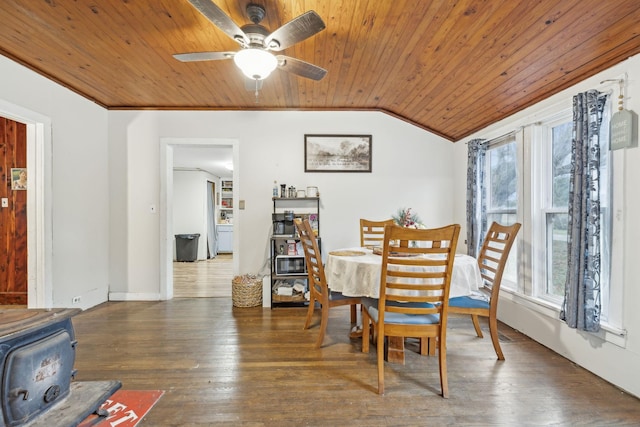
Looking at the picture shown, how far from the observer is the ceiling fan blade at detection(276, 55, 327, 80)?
2.07 m

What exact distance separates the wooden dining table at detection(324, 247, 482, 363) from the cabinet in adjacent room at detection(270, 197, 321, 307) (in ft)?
4.08

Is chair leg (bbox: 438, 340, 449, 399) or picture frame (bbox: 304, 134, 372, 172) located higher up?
picture frame (bbox: 304, 134, 372, 172)

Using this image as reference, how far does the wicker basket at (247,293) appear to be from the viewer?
11.2 ft

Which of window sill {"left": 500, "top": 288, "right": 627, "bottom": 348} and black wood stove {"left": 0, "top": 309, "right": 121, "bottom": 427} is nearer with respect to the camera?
black wood stove {"left": 0, "top": 309, "right": 121, "bottom": 427}

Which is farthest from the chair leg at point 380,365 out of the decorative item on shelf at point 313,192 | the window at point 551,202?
the decorative item on shelf at point 313,192

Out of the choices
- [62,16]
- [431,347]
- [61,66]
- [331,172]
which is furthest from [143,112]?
[431,347]

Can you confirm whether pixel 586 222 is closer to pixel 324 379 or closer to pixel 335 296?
pixel 335 296

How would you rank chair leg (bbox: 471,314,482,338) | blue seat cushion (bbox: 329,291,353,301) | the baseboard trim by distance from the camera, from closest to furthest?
blue seat cushion (bbox: 329,291,353,301), chair leg (bbox: 471,314,482,338), the baseboard trim

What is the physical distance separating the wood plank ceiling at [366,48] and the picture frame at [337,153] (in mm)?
582

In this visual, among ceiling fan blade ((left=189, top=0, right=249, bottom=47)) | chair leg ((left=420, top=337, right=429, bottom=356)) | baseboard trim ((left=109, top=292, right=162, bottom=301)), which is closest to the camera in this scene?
ceiling fan blade ((left=189, top=0, right=249, bottom=47))

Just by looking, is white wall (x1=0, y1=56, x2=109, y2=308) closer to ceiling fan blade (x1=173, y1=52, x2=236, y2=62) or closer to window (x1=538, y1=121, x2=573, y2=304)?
ceiling fan blade (x1=173, y1=52, x2=236, y2=62)

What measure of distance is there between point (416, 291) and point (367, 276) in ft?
1.13

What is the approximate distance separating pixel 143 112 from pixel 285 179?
202 centimetres

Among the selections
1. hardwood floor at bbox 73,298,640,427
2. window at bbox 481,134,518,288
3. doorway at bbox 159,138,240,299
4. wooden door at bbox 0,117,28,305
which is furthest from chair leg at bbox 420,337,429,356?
wooden door at bbox 0,117,28,305
